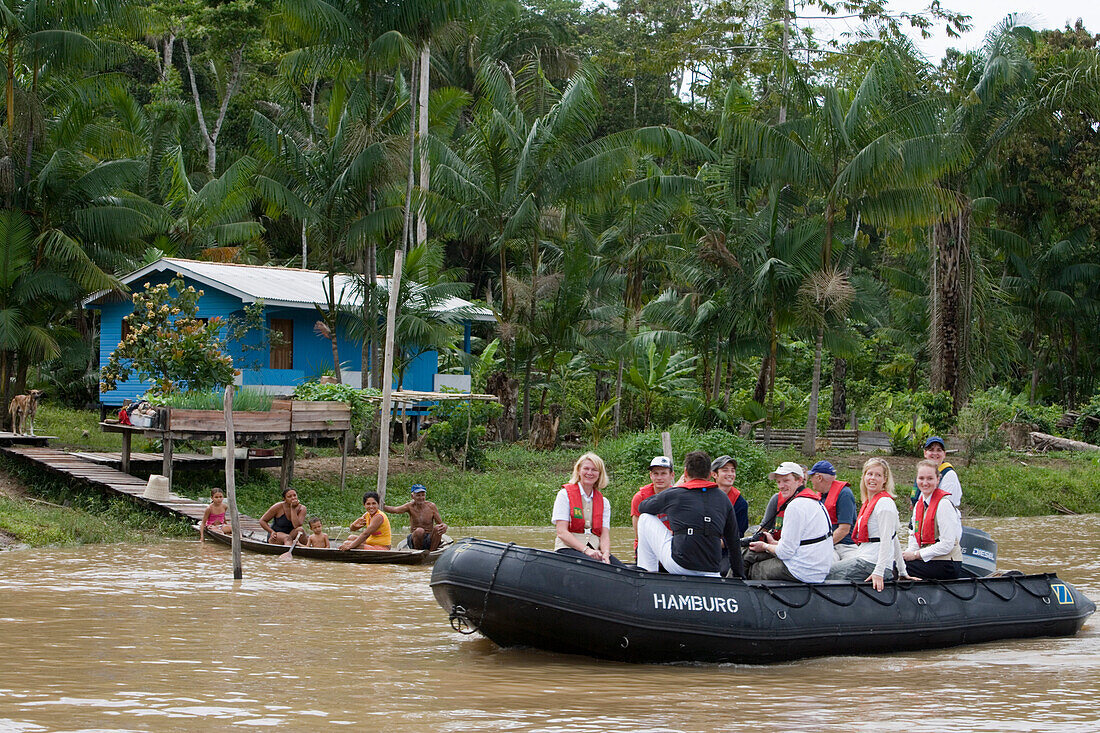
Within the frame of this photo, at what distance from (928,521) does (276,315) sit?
1799 cm

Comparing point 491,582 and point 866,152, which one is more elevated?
point 866,152

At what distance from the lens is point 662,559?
31.1ft

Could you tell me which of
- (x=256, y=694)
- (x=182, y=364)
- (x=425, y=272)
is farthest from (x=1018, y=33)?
(x=256, y=694)

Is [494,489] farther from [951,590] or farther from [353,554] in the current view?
[951,590]

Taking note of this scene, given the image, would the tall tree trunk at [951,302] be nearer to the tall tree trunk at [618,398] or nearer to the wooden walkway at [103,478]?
the tall tree trunk at [618,398]

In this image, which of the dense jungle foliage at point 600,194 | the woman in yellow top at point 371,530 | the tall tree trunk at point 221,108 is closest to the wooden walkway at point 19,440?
the dense jungle foliage at point 600,194

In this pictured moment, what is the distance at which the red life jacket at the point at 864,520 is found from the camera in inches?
398

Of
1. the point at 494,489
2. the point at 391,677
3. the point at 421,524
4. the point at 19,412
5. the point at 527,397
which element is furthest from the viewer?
the point at 527,397

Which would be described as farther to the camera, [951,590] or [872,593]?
[951,590]

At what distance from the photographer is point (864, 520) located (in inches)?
412

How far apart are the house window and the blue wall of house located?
9 centimetres

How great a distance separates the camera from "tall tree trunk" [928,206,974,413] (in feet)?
89.3

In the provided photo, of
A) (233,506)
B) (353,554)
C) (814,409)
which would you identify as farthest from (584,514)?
(814,409)

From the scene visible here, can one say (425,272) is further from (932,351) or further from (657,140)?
(932,351)
